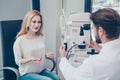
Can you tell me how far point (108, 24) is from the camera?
147cm

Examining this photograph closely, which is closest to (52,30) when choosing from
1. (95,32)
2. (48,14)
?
(48,14)

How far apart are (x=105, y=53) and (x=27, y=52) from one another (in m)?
1.08

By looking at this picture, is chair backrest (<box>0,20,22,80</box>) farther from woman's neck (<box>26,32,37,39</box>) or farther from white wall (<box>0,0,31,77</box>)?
white wall (<box>0,0,31,77</box>)

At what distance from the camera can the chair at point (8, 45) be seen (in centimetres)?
225

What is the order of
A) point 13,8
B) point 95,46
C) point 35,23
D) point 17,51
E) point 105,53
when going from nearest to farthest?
1. point 105,53
2. point 95,46
3. point 17,51
4. point 35,23
5. point 13,8

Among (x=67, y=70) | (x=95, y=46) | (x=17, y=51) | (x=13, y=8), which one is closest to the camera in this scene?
(x=67, y=70)

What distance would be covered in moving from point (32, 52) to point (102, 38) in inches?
39.8

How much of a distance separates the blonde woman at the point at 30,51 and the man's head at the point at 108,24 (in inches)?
37.0

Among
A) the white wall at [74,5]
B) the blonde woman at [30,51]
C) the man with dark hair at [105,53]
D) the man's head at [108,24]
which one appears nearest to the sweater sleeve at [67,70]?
the man with dark hair at [105,53]

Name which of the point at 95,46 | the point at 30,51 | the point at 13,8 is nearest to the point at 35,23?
the point at 30,51

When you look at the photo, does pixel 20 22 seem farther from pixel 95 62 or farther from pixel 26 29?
pixel 95 62

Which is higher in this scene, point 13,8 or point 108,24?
point 13,8

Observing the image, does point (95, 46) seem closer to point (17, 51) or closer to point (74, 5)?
point (17, 51)

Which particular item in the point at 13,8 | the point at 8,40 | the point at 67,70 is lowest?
the point at 67,70
